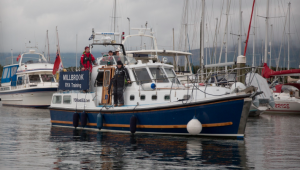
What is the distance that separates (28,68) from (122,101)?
2310 centimetres

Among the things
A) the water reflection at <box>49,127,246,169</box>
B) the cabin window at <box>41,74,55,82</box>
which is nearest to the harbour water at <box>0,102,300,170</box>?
the water reflection at <box>49,127,246,169</box>

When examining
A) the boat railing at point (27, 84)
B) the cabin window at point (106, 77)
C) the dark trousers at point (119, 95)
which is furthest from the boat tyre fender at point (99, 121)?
the boat railing at point (27, 84)

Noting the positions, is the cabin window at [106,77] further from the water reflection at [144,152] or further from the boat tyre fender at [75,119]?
the water reflection at [144,152]

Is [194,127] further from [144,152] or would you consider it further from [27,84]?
[27,84]

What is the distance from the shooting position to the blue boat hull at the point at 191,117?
1203 centimetres

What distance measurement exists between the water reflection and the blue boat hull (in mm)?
286

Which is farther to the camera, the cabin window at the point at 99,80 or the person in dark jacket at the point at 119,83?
the cabin window at the point at 99,80

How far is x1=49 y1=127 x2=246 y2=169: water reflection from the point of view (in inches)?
374

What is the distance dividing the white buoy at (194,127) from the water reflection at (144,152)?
39 centimetres

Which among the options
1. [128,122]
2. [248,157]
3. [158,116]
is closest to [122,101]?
[128,122]

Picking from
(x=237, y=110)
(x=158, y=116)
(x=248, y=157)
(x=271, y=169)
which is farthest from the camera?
(x=158, y=116)

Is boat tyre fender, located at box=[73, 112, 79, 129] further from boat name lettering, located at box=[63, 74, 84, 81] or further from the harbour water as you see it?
boat name lettering, located at box=[63, 74, 84, 81]

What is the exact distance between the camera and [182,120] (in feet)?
41.7

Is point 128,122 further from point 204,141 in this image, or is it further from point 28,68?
point 28,68
